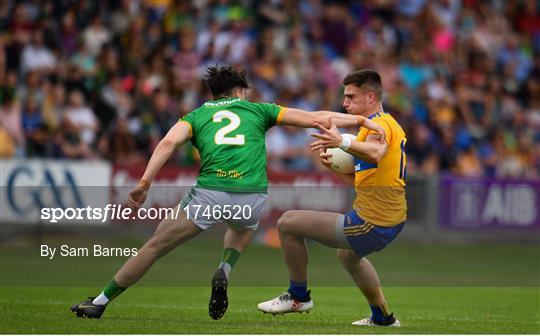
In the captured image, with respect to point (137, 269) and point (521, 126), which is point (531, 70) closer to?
point (521, 126)

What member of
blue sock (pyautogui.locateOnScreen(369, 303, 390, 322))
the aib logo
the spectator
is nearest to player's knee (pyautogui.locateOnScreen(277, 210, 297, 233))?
blue sock (pyautogui.locateOnScreen(369, 303, 390, 322))

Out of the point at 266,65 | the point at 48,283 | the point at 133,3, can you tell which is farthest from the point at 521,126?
the point at 48,283

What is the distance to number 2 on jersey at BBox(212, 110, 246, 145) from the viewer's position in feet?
34.3

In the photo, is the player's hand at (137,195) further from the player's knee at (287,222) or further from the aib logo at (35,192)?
the aib logo at (35,192)

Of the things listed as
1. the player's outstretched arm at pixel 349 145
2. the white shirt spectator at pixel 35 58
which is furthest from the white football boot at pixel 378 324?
the white shirt spectator at pixel 35 58

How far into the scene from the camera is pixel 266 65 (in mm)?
23906

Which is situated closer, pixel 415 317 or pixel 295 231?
pixel 295 231

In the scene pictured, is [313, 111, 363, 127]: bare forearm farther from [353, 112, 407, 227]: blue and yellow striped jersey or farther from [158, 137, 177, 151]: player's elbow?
[158, 137, 177, 151]: player's elbow

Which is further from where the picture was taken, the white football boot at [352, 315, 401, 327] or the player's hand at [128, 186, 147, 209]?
the white football boot at [352, 315, 401, 327]

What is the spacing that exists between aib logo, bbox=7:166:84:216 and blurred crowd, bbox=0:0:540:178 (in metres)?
0.46

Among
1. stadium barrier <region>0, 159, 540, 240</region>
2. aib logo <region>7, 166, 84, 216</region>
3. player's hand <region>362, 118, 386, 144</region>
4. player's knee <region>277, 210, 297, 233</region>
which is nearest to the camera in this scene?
player's hand <region>362, 118, 386, 144</region>

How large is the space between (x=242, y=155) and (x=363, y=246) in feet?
4.50

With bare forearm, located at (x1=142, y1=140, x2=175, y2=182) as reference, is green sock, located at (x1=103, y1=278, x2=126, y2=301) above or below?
below

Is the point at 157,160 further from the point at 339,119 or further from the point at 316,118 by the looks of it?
the point at 339,119
